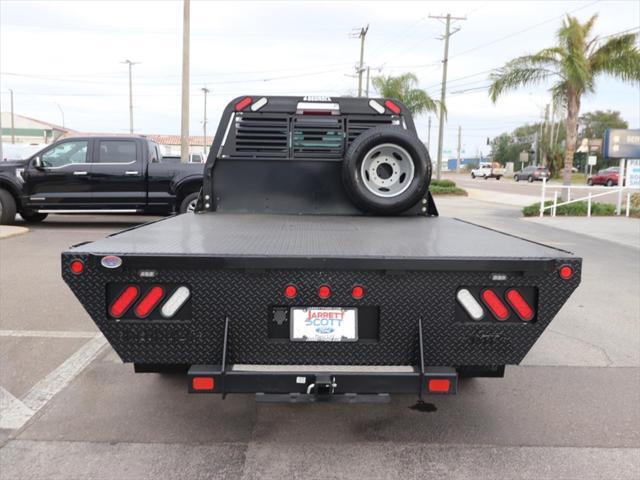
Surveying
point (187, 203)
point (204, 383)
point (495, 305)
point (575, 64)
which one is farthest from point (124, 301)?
point (575, 64)

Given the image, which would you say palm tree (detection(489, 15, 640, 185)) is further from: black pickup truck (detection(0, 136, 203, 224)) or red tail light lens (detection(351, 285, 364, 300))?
red tail light lens (detection(351, 285, 364, 300))

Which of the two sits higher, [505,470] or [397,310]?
[397,310]

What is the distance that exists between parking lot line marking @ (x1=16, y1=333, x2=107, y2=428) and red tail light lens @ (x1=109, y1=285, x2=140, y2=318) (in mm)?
1406

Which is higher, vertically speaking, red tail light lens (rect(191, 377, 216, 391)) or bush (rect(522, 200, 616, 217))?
red tail light lens (rect(191, 377, 216, 391))

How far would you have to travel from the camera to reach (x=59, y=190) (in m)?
12.3

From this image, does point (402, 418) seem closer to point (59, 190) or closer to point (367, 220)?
point (367, 220)

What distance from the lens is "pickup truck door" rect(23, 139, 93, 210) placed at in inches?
482

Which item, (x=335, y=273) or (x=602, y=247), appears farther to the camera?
(x=602, y=247)

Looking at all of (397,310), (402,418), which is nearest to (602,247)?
(402,418)

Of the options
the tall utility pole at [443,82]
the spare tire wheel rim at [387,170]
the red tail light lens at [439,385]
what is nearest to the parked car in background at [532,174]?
→ the tall utility pole at [443,82]

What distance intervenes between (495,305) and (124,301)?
5.94 feet

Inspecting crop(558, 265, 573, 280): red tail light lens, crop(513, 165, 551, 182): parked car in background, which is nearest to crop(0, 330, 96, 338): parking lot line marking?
crop(558, 265, 573, 280): red tail light lens

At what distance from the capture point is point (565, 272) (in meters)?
2.87

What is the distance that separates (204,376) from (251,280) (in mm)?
515
